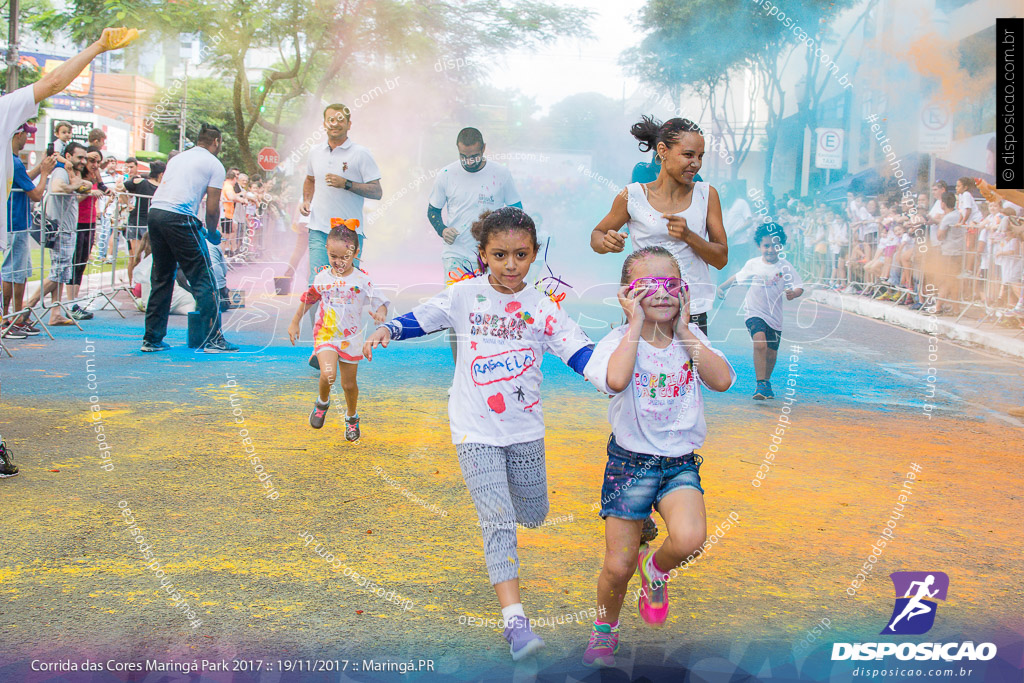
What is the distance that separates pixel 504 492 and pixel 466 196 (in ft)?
13.7

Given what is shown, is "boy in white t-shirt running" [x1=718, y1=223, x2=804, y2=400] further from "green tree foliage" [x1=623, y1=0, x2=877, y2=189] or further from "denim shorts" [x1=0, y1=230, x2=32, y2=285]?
"green tree foliage" [x1=623, y1=0, x2=877, y2=189]

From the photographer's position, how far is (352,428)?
524cm

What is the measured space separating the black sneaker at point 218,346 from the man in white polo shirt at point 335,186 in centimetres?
152

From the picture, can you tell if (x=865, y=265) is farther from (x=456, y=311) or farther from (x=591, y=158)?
(x=456, y=311)

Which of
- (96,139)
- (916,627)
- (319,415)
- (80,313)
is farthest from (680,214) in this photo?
(96,139)

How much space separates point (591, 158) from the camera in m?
20.3

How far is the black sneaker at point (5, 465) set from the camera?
4.25 meters

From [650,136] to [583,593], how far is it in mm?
2318

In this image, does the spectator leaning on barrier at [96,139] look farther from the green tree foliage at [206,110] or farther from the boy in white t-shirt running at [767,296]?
the boy in white t-shirt running at [767,296]

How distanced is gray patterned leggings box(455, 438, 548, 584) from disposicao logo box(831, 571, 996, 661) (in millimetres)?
1022

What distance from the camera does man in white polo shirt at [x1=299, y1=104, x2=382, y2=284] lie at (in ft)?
23.4

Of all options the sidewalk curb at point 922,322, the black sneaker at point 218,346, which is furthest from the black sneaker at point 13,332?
the sidewalk curb at point 922,322

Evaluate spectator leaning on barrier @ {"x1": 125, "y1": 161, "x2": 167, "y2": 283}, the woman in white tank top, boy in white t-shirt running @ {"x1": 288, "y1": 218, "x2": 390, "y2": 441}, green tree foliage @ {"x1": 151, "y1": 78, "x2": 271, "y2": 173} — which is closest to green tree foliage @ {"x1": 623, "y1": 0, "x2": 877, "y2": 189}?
green tree foliage @ {"x1": 151, "y1": 78, "x2": 271, "y2": 173}

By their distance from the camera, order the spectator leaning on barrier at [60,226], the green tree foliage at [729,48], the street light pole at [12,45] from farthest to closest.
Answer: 1. the green tree foliage at [729,48]
2. the street light pole at [12,45]
3. the spectator leaning on barrier at [60,226]
